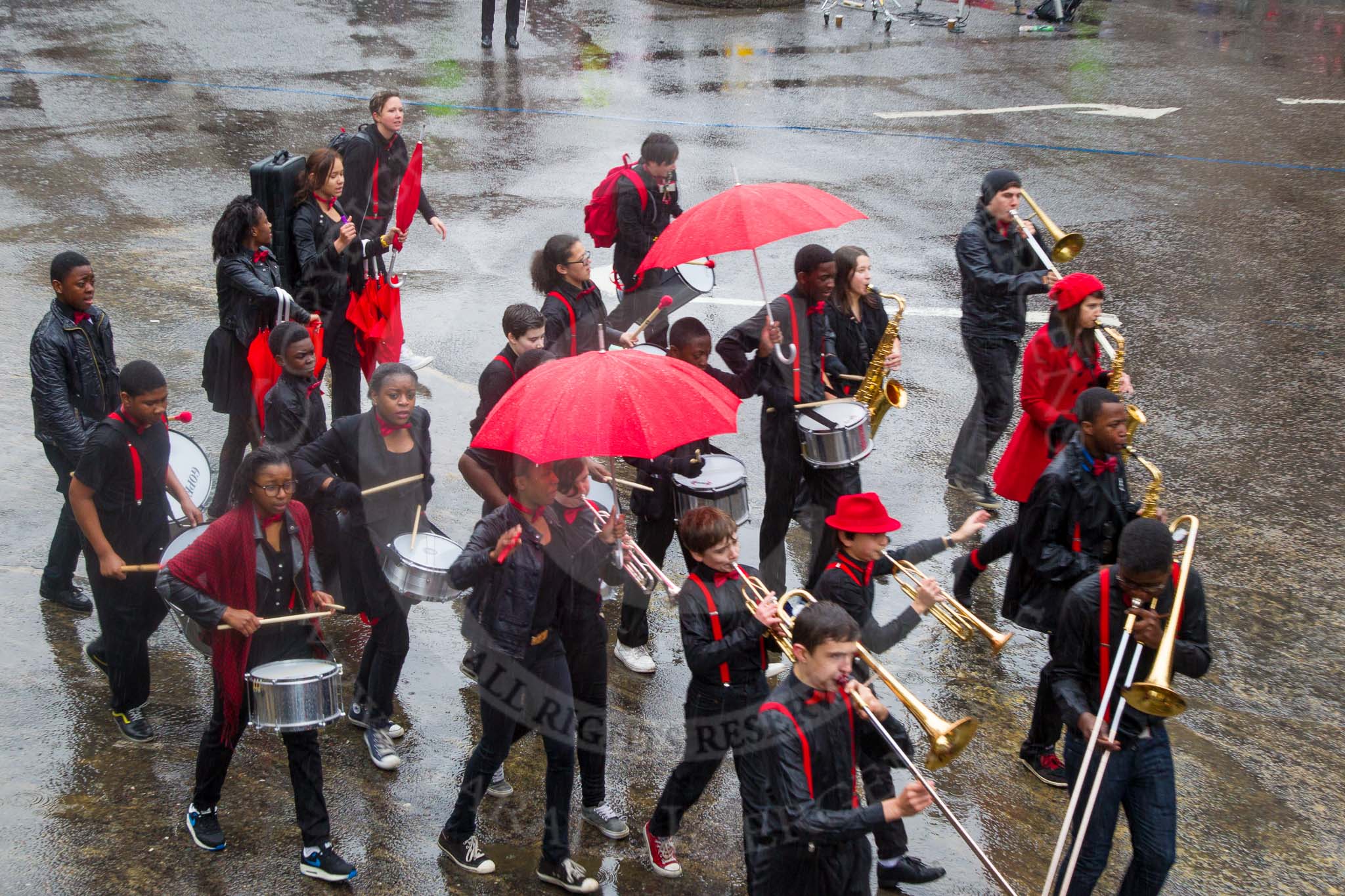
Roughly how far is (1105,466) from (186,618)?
13.2 ft

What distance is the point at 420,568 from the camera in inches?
219

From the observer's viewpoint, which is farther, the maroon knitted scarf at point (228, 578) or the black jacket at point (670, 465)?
the black jacket at point (670, 465)

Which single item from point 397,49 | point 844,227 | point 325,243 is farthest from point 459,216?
point 397,49

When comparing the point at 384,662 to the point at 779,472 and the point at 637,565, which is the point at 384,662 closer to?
the point at 637,565

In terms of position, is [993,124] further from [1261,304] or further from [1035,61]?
[1261,304]

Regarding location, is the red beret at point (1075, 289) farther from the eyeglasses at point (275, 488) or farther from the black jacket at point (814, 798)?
the eyeglasses at point (275, 488)

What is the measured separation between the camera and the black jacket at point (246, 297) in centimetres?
734

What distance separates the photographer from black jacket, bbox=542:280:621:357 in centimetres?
727

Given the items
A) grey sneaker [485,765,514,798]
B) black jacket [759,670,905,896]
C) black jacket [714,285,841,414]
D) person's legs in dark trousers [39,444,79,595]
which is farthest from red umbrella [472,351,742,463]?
person's legs in dark trousers [39,444,79,595]

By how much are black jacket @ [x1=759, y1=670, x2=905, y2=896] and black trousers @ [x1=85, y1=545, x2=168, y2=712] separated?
3160 millimetres

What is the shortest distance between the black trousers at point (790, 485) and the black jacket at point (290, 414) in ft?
7.72

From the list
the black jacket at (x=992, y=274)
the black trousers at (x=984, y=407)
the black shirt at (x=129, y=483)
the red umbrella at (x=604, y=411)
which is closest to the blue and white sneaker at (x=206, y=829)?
the black shirt at (x=129, y=483)

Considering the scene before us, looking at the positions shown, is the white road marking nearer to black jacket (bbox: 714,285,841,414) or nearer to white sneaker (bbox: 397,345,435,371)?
white sneaker (bbox: 397,345,435,371)

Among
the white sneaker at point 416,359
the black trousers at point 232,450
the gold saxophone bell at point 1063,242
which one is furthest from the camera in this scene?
the white sneaker at point 416,359
